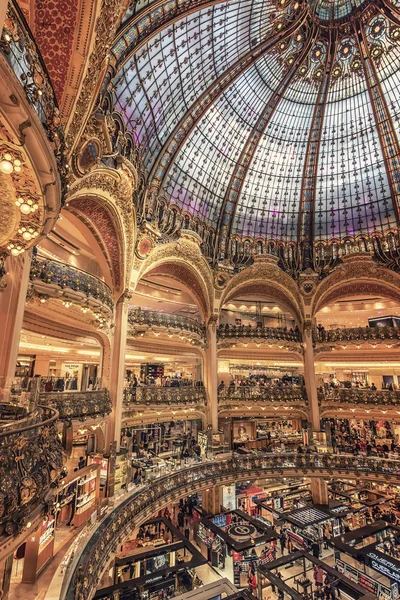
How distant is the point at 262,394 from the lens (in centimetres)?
2594

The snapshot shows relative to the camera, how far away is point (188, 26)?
16.2m

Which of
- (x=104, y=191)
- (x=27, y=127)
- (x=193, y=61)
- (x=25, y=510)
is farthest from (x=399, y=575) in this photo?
(x=193, y=61)

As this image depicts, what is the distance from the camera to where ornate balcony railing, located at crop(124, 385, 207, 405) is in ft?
64.3

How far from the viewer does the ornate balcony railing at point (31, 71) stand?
15.1ft

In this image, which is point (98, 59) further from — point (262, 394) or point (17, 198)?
point (262, 394)

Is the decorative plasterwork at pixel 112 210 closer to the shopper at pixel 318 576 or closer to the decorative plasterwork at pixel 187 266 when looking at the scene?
the decorative plasterwork at pixel 187 266

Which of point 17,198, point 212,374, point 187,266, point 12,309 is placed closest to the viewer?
point 17,198

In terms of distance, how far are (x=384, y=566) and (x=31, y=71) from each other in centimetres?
2118

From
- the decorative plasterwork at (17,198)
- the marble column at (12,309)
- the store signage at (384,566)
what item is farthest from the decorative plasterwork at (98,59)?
the store signage at (384,566)

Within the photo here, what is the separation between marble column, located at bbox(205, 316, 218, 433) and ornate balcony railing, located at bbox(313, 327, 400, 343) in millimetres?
9135

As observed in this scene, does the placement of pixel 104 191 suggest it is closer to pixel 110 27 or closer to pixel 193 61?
pixel 110 27

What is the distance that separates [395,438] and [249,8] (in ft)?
104

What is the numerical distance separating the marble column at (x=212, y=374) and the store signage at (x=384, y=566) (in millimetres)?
11316

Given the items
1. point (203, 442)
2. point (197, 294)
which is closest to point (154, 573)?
point (203, 442)
